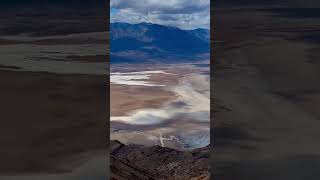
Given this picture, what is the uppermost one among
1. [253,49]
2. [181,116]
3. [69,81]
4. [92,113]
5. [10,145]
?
[253,49]

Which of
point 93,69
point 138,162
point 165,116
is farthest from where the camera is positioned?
point 165,116

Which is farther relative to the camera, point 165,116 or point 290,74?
point 165,116

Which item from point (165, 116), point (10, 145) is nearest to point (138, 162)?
point (10, 145)

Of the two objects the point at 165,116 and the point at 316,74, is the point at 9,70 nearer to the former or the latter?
the point at 316,74

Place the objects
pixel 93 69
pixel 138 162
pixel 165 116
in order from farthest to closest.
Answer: pixel 165 116, pixel 138 162, pixel 93 69

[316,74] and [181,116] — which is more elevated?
[316,74]

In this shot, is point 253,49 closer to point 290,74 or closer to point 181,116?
point 290,74
